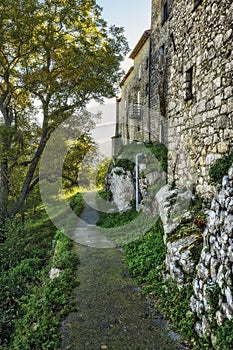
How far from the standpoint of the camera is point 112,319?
14.8 feet

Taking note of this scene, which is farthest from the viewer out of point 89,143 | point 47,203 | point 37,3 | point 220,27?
point 47,203

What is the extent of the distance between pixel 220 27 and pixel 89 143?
1274 centimetres

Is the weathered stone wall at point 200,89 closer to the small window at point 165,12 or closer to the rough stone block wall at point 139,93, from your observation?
the small window at point 165,12

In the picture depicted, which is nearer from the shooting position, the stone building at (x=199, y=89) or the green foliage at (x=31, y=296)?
the green foliage at (x=31, y=296)

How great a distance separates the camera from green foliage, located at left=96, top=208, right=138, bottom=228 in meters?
10.5

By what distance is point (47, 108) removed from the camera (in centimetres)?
1330

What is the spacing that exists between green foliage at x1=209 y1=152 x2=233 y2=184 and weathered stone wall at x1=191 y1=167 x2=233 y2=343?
0.60 meters

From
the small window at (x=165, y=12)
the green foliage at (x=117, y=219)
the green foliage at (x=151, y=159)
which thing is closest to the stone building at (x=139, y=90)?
the small window at (x=165, y=12)

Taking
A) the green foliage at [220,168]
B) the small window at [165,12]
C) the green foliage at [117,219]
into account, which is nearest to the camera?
the green foliage at [220,168]

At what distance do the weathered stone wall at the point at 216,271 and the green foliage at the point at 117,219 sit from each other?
6.01m

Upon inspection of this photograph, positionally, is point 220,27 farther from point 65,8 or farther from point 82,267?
point 65,8

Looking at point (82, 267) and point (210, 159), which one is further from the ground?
point (210, 159)

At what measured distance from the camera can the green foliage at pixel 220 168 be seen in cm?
490

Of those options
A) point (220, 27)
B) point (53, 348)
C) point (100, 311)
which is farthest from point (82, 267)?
point (220, 27)
